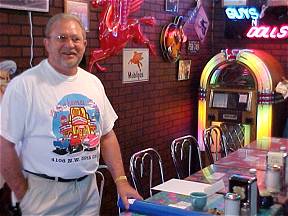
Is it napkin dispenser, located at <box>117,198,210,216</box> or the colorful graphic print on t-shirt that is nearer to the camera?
napkin dispenser, located at <box>117,198,210,216</box>

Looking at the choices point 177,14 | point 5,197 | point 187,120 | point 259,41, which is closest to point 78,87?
point 5,197

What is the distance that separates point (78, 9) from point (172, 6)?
1737 millimetres

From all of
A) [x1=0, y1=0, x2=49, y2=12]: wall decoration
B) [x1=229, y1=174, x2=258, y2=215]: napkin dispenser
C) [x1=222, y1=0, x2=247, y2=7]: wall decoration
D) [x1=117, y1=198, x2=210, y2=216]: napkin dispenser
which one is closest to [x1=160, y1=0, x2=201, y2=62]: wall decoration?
[x1=222, y1=0, x2=247, y2=7]: wall decoration

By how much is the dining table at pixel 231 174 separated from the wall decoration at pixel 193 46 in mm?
1536

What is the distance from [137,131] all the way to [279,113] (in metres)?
1.80

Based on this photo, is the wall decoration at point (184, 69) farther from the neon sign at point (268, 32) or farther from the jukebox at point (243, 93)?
the neon sign at point (268, 32)

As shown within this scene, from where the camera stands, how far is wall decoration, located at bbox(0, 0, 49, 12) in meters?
2.88

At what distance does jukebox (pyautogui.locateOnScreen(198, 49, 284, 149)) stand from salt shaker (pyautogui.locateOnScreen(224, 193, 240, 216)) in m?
3.00

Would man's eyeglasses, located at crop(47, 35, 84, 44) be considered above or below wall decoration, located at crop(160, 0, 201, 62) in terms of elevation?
below

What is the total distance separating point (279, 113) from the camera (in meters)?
5.31

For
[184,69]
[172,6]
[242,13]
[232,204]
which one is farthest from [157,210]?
[242,13]

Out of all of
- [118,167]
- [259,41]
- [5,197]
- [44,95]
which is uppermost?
[259,41]

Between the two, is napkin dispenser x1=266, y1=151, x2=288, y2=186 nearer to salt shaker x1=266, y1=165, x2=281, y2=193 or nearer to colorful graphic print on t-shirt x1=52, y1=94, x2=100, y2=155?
salt shaker x1=266, y1=165, x2=281, y2=193

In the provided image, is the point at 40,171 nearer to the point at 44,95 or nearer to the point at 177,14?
the point at 44,95
